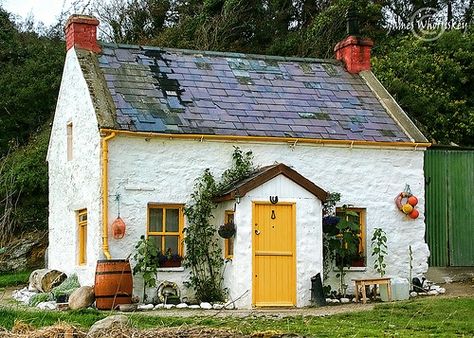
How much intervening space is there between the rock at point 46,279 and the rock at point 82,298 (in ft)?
10.4

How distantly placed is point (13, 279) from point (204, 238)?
828 cm

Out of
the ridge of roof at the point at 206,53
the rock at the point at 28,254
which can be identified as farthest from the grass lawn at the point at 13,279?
the ridge of roof at the point at 206,53

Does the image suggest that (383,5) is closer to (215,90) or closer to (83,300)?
(215,90)

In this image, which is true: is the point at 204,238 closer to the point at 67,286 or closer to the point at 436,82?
the point at 67,286

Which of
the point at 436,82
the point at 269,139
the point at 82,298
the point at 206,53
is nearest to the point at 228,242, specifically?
the point at 269,139

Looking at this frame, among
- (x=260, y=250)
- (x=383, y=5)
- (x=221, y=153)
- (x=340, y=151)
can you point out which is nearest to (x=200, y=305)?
(x=260, y=250)

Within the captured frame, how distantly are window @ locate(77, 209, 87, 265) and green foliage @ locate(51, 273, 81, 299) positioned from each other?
44 centimetres

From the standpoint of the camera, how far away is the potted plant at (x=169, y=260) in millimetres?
19328

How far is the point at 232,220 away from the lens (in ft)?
62.6

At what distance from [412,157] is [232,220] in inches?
203

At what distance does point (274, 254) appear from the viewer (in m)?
18.7

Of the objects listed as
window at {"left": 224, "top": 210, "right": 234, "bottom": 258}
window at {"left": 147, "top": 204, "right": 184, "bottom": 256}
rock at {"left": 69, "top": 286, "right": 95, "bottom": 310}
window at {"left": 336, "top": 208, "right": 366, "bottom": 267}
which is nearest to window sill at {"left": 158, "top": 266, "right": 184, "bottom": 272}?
window at {"left": 147, "top": 204, "right": 184, "bottom": 256}

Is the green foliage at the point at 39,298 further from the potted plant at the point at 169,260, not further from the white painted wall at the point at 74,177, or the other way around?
the potted plant at the point at 169,260

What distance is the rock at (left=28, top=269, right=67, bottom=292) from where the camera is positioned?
21.5m
